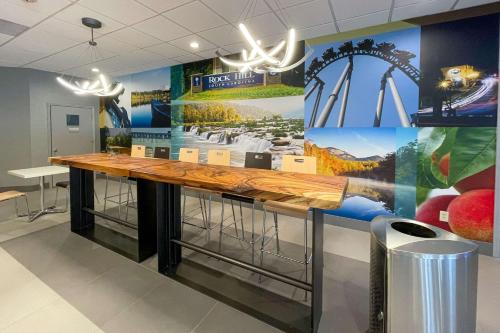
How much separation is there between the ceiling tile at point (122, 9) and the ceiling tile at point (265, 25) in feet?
3.76

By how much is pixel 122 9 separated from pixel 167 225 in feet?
7.87

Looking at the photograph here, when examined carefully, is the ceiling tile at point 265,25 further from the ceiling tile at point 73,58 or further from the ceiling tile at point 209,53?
the ceiling tile at point 73,58

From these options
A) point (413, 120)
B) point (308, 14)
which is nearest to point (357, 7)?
point (308, 14)

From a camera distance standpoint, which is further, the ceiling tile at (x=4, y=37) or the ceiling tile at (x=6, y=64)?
the ceiling tile at (x=6, y=64)

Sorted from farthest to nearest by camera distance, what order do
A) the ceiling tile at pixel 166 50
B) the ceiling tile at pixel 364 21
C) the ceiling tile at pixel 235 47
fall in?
the ceiling tile at pixel 166 50
the ceiling tile at pixel 235 47
the ceiling tile at pixel 364 21

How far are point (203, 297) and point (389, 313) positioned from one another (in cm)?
136

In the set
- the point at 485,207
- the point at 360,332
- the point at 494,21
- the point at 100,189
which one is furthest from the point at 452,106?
the point at 100,189

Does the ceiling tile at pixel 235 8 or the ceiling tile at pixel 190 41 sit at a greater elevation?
the ceiling tile at pixel 190 41

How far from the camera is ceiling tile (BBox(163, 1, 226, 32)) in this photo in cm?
270

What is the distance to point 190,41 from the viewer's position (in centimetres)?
367

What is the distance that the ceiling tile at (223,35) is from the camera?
322 centimetres

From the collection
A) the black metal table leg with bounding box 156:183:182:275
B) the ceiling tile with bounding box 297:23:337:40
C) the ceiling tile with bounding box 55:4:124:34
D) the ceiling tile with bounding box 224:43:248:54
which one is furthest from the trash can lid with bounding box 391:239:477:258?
the ceiling tile with bounding box 55:4:124:34

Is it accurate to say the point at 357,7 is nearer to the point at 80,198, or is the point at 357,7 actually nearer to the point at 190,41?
the point at 190,41

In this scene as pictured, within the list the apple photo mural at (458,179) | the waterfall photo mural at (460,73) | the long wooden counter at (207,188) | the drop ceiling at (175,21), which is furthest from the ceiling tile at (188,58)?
the apple photo mural at (458,179)
